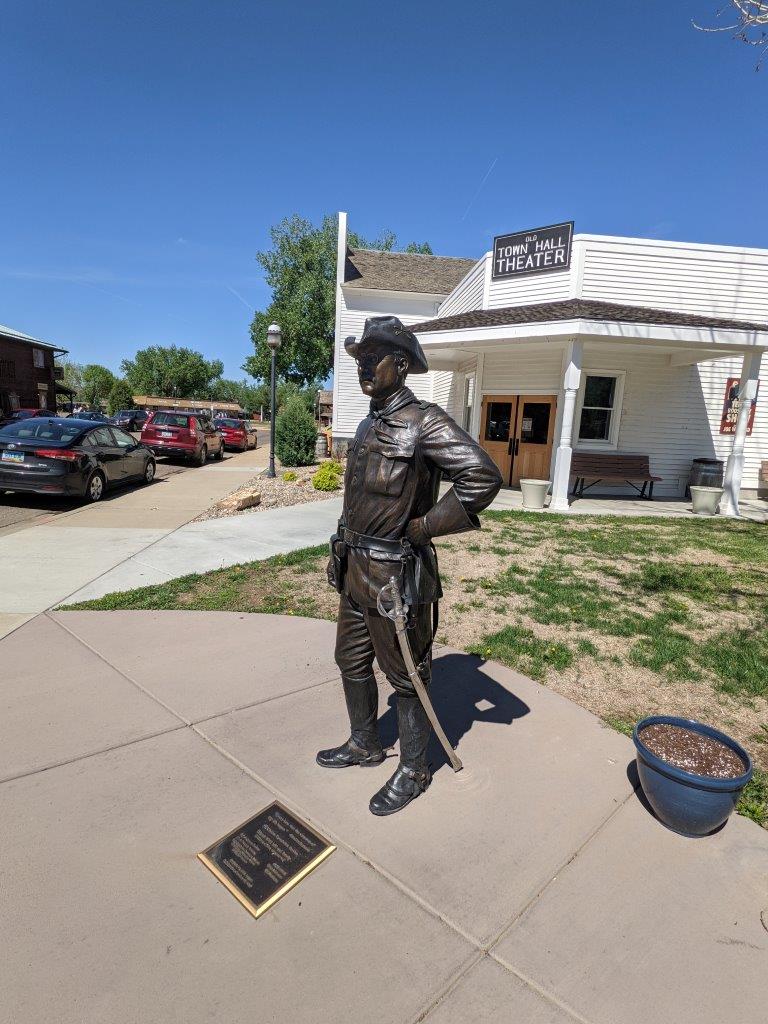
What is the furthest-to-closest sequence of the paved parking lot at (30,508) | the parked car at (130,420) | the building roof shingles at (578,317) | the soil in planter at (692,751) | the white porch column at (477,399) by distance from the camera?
the parked car at (130,420)
the white porch column at (477,399)
the building roof shingles at (578,317)
the paved parking lot at (30,508)
the soil in planter at (692,751)

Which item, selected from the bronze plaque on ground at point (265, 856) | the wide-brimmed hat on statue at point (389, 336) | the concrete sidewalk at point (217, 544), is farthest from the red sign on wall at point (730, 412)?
the bronze plaque on ground at point (265, 856)

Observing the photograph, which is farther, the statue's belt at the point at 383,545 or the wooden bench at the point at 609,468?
the wooden bench at the point at 609,468

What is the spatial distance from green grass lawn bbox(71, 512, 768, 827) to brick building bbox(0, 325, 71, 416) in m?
35.0

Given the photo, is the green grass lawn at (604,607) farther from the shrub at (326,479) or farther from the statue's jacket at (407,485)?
the shrub at (326,479)

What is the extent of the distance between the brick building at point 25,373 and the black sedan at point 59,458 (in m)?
28.2

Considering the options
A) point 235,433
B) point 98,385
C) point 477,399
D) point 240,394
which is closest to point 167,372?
point 98,385

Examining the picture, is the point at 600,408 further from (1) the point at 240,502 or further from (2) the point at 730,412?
(1) the point at 240,502

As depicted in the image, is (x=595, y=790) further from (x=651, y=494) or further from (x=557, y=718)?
(x=651, y=494)

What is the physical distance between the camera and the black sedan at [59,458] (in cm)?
898

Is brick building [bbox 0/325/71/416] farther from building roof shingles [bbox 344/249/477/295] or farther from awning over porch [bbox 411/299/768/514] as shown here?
awning over porch [bbox 411/299/768/514]

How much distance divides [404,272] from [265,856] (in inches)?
Answer: 831

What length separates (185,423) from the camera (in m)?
17.6

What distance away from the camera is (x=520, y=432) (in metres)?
12.8

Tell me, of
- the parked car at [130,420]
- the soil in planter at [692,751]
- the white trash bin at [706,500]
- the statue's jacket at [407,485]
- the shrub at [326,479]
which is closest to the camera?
the statue's jacket at [407,485]
